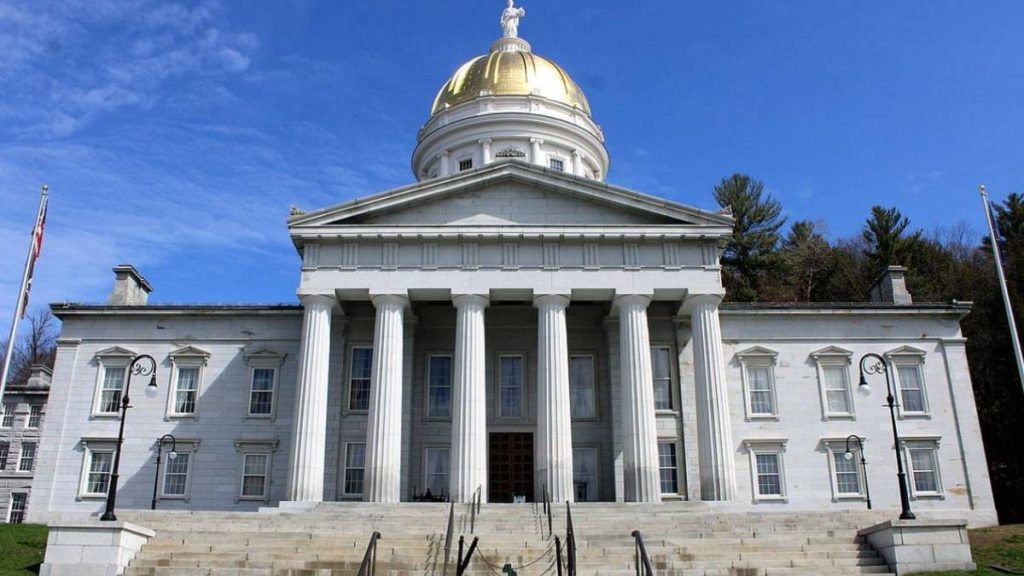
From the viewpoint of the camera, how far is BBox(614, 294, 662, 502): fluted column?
30.0 m

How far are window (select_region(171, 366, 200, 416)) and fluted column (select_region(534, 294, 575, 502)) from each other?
14.6 meters

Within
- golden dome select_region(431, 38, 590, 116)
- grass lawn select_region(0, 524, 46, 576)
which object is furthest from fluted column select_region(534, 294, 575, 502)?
golden dome select_region(431, 38, 590, 116)

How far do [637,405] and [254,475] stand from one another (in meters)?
15.4

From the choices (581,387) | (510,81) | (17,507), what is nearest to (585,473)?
(581,387)

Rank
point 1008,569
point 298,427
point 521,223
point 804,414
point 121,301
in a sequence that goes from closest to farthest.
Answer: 1. point 1008,569
2. point 298,427
3. point 521,223
4. point 804,414
5. point 121,301

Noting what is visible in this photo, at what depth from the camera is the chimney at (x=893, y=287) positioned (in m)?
38.1

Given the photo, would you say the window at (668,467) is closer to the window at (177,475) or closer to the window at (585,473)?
the window at (585,473)

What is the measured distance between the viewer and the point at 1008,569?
20297 millimetres

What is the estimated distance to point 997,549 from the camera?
23.2 metres

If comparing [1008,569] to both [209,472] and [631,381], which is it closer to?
[631,381]

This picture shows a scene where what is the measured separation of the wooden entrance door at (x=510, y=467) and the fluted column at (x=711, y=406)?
662 centimetres

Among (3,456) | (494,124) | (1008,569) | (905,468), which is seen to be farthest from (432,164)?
(1008,569)

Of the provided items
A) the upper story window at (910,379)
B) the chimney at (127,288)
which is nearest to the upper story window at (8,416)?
the chimney at (127,288)

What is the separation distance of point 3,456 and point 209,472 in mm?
29085
